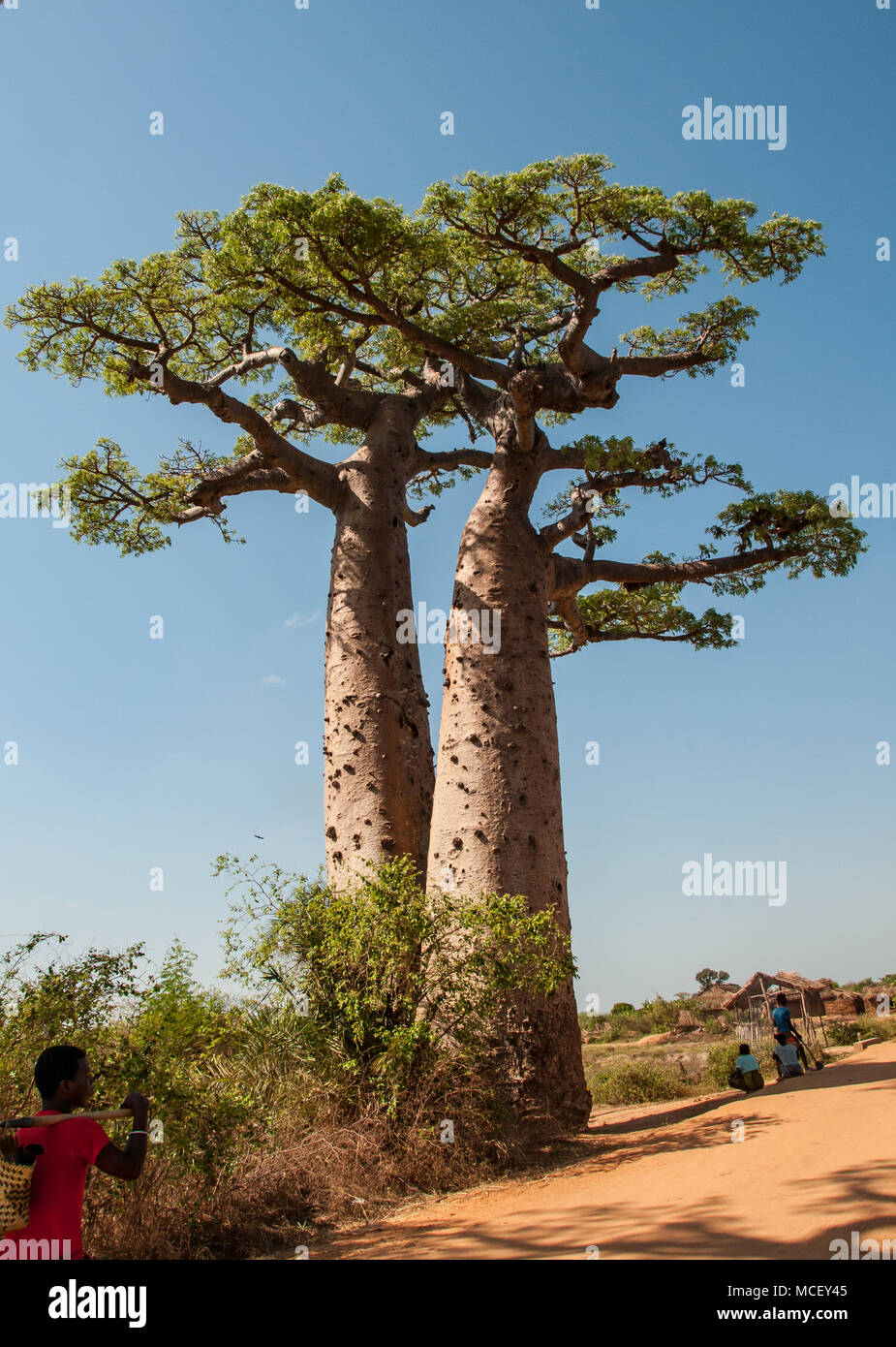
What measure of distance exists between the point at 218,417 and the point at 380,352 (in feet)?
12.9

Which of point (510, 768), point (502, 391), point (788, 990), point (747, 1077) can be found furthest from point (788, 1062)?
point (788, 990)

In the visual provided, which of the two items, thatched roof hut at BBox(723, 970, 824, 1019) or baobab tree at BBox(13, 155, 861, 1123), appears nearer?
baobab tree at BBox(13, 155, 861, 1123)

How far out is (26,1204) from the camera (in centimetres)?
254

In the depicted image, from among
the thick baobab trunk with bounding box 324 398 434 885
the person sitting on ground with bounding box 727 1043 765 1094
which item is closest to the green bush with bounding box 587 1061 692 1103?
the person sitting on ground with bounding box 727 1043 765 1094

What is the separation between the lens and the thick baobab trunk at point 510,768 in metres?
6.51

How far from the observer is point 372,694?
8.28m

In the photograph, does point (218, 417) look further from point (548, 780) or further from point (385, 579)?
point (548, 780)

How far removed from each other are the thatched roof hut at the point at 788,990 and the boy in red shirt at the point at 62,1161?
14741mm

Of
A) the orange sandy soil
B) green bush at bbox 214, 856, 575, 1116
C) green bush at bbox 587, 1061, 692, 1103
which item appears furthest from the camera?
green bush at bbox 587, 1061, 692, 1103

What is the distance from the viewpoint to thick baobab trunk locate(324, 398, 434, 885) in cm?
793

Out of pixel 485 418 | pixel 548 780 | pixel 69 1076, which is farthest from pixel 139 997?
pixel 485 418

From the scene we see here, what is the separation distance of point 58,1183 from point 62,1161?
55mm

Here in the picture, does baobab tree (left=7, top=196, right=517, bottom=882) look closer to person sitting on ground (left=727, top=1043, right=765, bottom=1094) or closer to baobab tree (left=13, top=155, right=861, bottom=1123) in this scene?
baobab tree (left=13, top=155, right=861, bottom=1123)

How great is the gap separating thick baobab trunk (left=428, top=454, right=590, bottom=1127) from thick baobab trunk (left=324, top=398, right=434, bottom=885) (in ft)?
2.16
